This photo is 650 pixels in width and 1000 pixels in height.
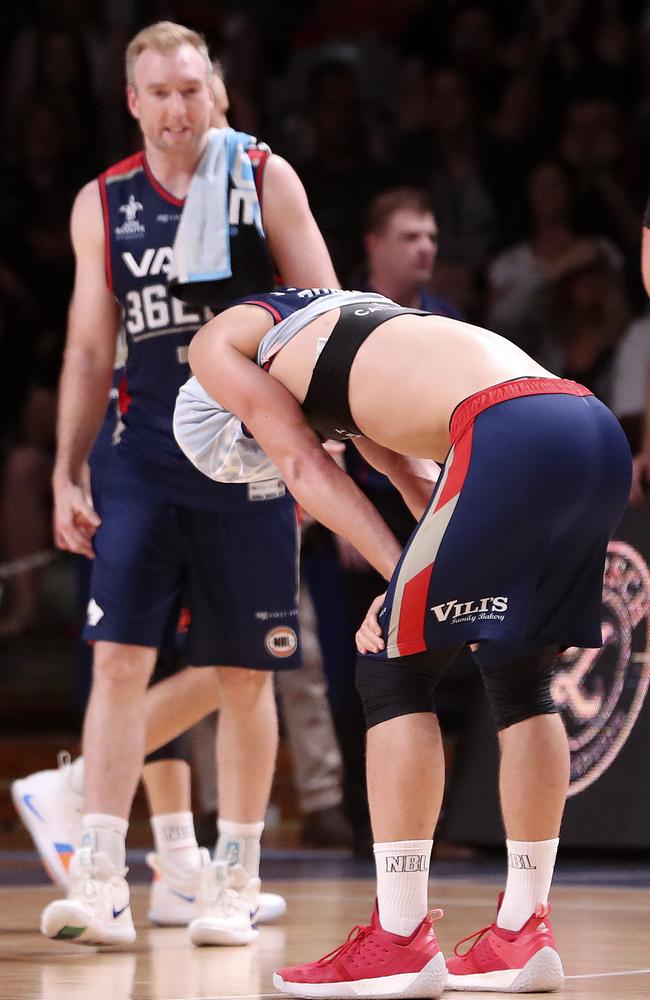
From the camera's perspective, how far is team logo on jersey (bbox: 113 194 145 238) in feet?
13.0

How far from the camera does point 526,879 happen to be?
118 inches

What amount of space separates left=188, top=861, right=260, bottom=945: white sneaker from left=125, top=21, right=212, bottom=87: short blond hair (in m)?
1.75

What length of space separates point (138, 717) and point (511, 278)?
4028mm

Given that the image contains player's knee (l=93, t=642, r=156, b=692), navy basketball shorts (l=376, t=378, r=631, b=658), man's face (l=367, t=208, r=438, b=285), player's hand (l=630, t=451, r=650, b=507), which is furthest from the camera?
man's face (l=367, t=208, r=438, b=285)

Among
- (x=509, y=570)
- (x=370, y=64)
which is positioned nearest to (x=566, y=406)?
(x=509, y=570)

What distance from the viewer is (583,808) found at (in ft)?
17.5

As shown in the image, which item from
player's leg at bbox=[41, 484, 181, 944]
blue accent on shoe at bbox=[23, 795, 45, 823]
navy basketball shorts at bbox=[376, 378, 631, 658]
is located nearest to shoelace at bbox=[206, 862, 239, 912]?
player's leg at bbox=[41, 484, 181, 944]

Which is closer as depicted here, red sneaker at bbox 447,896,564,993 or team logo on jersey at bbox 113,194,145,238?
red sneaker at bbox 447,896,564,993

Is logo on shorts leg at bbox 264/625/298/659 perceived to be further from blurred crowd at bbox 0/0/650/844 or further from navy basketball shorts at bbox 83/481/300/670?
blurred crowd at bbox 0/0/650/844

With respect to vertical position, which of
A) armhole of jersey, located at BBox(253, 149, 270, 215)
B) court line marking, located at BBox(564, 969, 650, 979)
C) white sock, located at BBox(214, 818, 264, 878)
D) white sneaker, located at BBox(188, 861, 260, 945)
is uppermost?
armhole of jersey, located at BBox(253, 149, 270, 215)

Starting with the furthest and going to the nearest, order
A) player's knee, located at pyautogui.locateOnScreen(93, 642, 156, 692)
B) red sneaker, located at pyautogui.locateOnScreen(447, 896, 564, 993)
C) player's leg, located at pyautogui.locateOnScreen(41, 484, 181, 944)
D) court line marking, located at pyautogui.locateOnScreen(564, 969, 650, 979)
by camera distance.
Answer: player's knee, located at pyautogui.locateOnScreen(93, 642, 156, 692), player's leg, located at pyautogui.locateOnScreen(41, 484, 181, 944), court line marking, located at pyautogui.locateOnScreen(564, 969, 650, 979), red sneaker, located at pyautogui.locateOnScreen(447, 896, 564, 993)

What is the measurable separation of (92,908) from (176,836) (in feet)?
2.66

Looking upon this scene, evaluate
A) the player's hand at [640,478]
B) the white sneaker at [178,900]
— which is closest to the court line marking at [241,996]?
the white sneaker at [178,900]

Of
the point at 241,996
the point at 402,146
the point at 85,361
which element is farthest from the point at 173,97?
the point at 402,146
